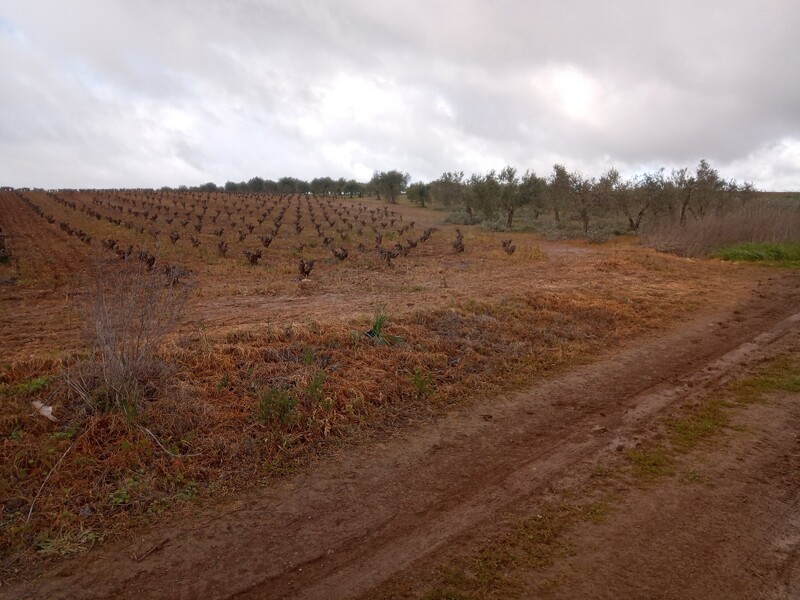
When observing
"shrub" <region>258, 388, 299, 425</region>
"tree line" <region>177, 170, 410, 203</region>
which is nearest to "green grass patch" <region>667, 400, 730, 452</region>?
"shrub" <region>258, 388, 299, 425</region>

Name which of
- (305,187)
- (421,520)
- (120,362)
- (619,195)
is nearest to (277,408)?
(120,362)

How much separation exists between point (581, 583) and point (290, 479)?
2234 millimetres

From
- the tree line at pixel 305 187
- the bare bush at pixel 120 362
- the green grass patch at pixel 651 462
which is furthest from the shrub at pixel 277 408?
the tree line at pixel 305 187

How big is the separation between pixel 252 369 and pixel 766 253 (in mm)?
17503

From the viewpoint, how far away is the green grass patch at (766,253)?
15.9 meters

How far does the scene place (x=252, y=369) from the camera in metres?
5.66

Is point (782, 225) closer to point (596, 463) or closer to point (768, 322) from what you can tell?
point (768, 322)

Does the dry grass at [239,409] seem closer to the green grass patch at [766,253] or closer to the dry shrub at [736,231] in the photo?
the green grass patch at [766,253]

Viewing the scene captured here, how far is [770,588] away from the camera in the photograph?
284 centimetres

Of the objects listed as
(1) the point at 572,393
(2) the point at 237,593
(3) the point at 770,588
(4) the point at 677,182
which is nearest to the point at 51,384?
(2) the point at 237,593

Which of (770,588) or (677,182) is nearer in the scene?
(770,588)

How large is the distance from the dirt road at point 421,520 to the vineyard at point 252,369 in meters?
0.33

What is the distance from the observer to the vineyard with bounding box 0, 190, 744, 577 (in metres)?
3.81

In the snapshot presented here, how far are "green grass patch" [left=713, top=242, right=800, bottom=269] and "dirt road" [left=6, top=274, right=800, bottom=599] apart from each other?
13350 millimetres
